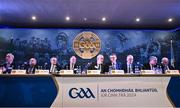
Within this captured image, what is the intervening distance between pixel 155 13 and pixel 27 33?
4626mm

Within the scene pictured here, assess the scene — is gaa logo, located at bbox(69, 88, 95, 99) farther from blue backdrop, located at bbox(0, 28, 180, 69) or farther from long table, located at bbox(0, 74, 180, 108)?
blue backdrop, located at bbox(0, 28, 180, 69)

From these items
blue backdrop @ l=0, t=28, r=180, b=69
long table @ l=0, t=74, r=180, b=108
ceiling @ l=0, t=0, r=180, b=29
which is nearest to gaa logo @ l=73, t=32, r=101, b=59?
blue backdrop @ l=0, t=28, r=180, b=69

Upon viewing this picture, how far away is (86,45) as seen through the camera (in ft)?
28.0

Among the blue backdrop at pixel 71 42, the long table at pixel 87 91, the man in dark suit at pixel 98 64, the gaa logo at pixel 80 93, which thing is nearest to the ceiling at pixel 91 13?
the blue backdrop at pixel 71 42

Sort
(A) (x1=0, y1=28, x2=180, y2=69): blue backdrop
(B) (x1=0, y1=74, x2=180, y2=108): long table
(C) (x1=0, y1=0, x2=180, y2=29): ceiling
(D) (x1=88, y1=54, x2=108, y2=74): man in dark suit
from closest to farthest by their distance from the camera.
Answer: (B) (x1=0, y1=74, x2=180, y2=108): long table < (C) (x1=0, y1=0, x2=180, y2=29): ceiling < (D) (x1=88, y1=54, x2=108, y2=74): man in dark suit < (A) (x1=0, y1=28, x2=180, y2=69): blue backdrop

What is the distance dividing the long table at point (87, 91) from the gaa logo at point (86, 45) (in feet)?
13.8

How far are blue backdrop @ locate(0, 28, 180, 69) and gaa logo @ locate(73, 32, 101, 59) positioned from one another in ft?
0.50

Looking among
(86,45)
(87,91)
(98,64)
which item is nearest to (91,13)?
(86,45)

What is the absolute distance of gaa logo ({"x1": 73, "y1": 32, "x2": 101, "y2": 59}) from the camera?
8.53 metres

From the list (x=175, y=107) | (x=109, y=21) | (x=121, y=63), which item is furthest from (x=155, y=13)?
(x=175, y=107)

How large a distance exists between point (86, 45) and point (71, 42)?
1.89 ft

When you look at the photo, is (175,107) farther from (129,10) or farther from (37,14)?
(37,14)

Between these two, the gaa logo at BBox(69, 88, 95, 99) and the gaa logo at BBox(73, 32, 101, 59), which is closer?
the gaa logo at BBox(69, 88, 95, 99)

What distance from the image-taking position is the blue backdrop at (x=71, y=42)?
333 inches
